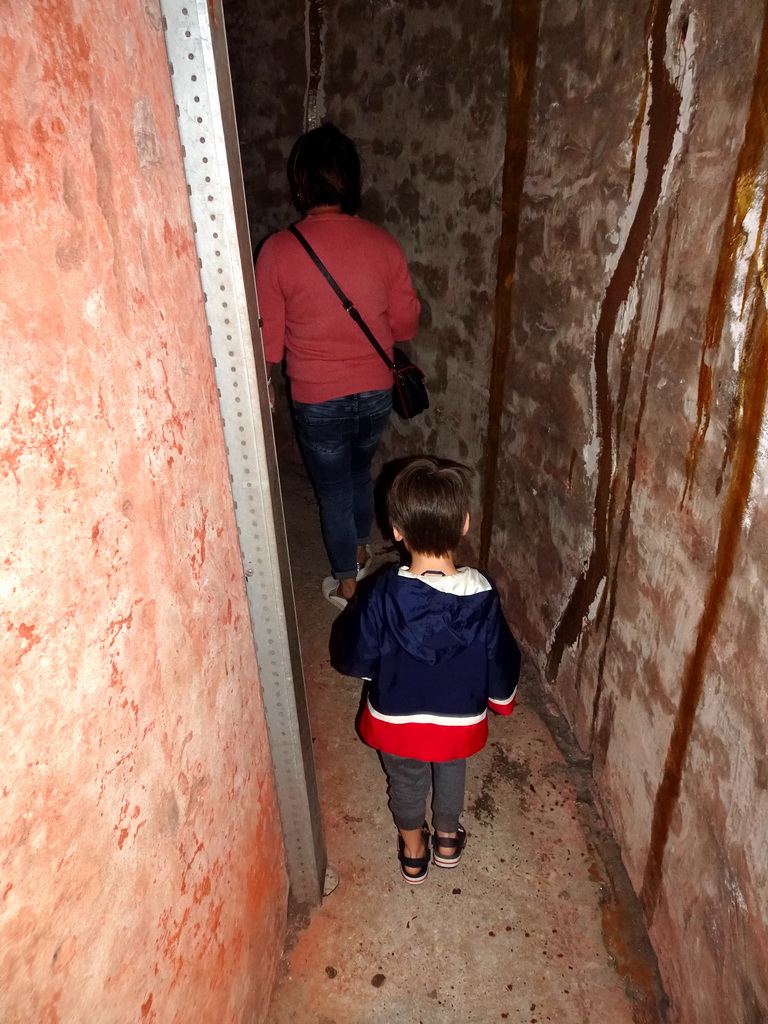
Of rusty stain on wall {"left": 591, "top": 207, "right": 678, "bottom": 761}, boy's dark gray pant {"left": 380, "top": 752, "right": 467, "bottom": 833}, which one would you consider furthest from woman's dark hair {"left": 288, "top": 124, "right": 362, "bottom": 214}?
boy's dark gray pant {"left": 380, "top": 752, "right": 467, "bottom": 833}

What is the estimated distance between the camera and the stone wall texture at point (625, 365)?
109 cm

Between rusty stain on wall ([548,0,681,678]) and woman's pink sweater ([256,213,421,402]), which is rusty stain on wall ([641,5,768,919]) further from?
woman's pink sweater ([256,213,421,402])

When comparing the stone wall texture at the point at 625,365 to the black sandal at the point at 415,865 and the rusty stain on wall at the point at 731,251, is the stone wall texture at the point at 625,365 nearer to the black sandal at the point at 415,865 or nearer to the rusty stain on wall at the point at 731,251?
the rusty stain on wall at the point at 731,251

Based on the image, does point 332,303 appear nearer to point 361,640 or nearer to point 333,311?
point 333,311

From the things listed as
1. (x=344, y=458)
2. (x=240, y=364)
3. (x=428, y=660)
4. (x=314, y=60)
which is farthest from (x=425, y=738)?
(x=314, y=60)

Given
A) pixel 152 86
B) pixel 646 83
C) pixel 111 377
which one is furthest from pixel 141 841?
pixel 646 83

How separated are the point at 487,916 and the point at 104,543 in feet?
4.89

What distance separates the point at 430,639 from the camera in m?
1.45

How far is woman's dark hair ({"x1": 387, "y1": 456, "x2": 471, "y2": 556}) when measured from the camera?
4.69 ft

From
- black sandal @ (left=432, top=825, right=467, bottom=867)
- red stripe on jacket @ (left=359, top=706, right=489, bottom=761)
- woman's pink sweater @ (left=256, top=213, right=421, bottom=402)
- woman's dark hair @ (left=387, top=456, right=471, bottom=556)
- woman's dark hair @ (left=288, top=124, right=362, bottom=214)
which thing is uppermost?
woman's dark hair @ (left=288, top=124, right=362, bottom=214)

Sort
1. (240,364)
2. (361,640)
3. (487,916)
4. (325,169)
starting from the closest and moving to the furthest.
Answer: (240,364), (361,640), (487,916), (325,169)

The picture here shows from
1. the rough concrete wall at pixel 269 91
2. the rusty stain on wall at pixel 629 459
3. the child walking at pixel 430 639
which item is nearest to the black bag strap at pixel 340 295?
the child walking at pixel 430 639

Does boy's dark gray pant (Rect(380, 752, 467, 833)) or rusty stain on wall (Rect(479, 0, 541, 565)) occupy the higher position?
rusty stain on wall (Rect(479, 0, 541, 565))

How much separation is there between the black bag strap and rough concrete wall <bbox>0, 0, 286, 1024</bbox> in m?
1.09
